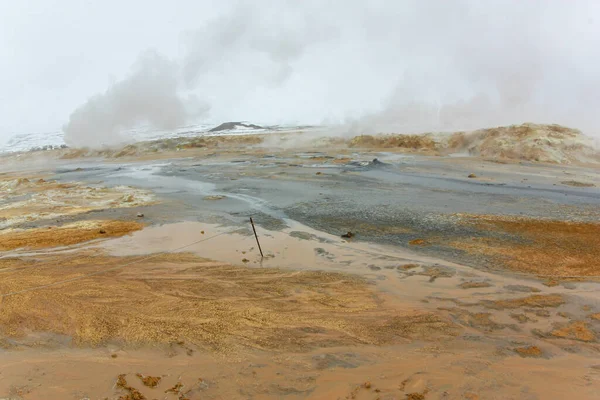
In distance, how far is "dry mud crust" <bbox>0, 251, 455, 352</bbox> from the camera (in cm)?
466

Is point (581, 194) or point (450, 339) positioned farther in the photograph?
point (581, 194)

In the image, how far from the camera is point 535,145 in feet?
78.4

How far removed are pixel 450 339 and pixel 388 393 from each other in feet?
4.40

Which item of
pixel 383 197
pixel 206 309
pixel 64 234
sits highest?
pixel 383 197

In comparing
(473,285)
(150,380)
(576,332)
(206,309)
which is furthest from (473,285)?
(150,380)

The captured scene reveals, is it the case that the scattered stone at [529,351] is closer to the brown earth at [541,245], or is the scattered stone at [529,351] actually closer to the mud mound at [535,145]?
the brown earth at [541,245]

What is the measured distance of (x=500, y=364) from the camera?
396 centimetres

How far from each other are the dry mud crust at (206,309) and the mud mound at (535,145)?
72.6 ft

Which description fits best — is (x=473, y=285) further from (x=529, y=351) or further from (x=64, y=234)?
(x=64, y=234)

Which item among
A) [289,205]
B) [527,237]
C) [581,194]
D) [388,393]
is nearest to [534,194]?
[581,194]

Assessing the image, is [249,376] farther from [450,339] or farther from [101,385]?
[450,339]

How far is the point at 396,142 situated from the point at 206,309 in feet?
109

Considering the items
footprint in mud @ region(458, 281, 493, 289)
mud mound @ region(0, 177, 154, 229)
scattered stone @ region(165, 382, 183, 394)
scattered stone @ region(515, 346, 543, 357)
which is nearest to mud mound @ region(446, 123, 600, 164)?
footprint in mud @ region(458, 281, 493, 289)

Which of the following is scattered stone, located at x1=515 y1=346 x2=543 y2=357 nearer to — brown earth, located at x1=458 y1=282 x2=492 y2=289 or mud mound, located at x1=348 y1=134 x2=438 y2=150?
brown earth, located at x1=458 y1=282 x2=492 y2=289
